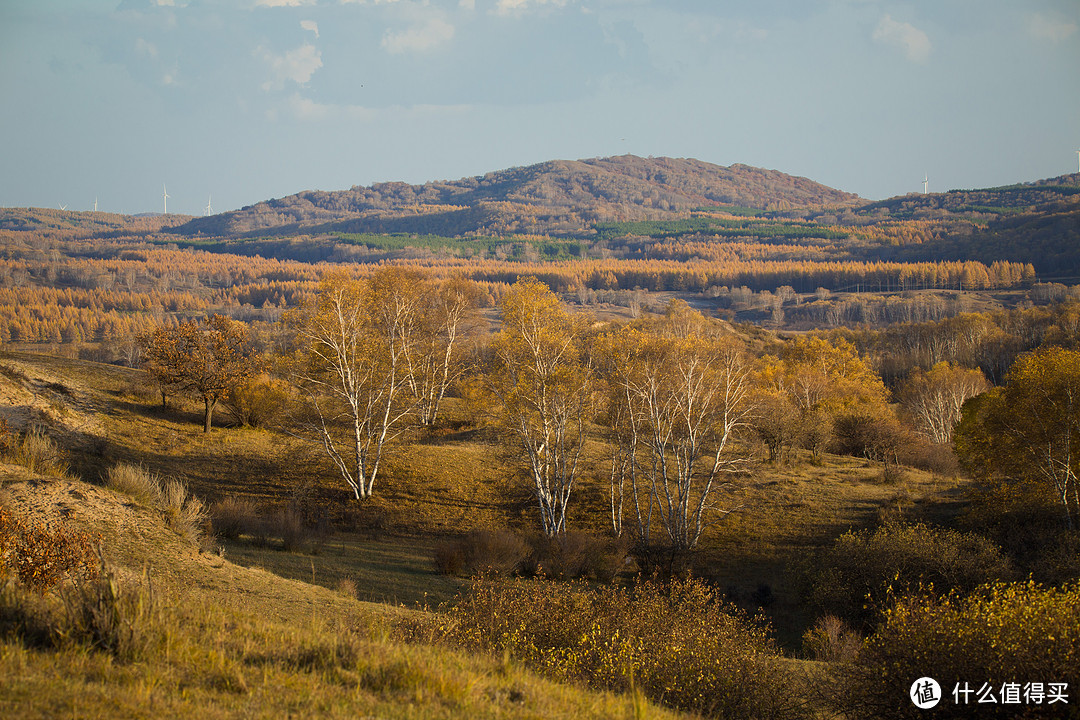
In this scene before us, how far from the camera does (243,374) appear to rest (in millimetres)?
33344

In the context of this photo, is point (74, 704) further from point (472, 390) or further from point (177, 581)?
point (472, 390)

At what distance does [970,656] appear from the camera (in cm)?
832

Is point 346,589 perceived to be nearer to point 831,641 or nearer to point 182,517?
point 182,517

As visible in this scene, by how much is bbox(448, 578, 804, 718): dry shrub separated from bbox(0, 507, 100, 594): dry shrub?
5458 millimetres

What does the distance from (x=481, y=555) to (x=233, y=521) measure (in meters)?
8.60

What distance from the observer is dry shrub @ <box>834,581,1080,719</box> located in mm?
7699

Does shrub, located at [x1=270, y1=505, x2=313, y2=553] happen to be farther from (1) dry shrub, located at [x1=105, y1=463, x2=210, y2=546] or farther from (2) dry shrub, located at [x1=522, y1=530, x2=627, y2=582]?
(2) dry shrub, located at [x1=522, y1=530, x2=627, y2=582]

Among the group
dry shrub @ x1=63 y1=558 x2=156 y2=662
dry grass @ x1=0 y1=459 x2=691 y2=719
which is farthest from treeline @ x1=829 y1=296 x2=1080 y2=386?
dry shrub @ x1=63 y1=558 x2=156 y2=662

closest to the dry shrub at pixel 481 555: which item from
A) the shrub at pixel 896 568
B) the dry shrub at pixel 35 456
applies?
the shrub at pixel 896 568

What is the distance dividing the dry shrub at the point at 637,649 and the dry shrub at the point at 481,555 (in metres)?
8.25

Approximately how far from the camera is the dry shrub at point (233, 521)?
2081 cm

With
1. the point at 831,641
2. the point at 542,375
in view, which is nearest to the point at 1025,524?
the point at 831,641

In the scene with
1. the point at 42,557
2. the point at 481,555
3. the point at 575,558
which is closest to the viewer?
the point at 42,557

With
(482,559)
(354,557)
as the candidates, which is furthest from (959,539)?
(354,557)
